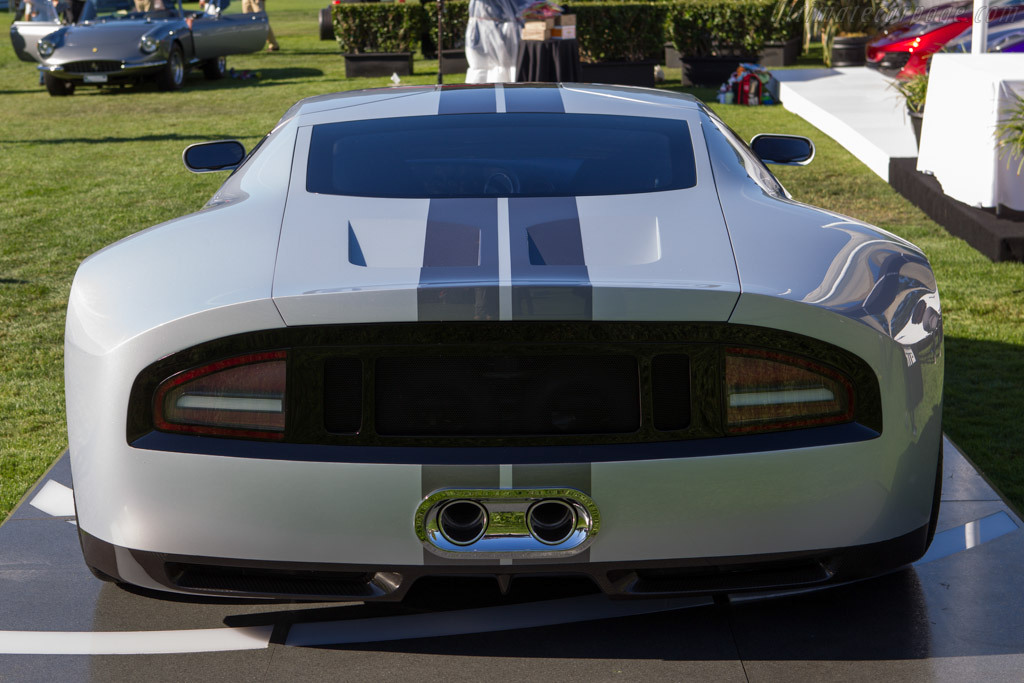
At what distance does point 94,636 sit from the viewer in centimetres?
253

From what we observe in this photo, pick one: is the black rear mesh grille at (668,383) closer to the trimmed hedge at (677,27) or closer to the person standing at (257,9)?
the trimmed hedge at (677,27)

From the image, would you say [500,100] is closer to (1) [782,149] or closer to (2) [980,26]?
(1) [782,149]

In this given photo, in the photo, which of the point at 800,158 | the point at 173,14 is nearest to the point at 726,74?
the point at 173,14

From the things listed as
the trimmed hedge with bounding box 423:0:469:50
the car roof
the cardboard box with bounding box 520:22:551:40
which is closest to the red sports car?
the cardboard box with bounding box 520:22:551:40

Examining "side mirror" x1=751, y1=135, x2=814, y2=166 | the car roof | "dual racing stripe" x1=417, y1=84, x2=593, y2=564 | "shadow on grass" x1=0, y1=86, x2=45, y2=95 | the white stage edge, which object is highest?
the car roof

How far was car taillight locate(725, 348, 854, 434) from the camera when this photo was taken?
2.11m

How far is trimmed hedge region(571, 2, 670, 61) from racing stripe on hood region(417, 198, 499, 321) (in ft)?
52.0

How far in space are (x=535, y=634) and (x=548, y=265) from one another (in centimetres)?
86

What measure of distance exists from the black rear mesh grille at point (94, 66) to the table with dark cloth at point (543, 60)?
6485mm

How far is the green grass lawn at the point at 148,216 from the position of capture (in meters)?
3.97

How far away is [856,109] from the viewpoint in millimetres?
12289

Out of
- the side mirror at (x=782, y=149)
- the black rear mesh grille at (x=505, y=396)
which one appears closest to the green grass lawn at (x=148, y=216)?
the side mirror at (x=782, y=149)

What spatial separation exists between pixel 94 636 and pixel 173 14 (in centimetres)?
1687

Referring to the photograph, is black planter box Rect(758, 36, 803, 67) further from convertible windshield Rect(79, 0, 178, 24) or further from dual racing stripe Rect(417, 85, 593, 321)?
dual racing stripe Rect(417, 85, 593, 321)
